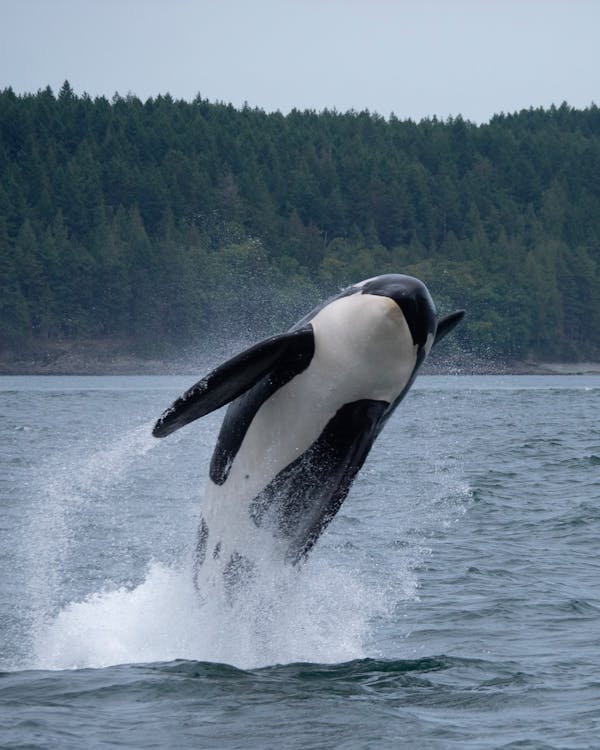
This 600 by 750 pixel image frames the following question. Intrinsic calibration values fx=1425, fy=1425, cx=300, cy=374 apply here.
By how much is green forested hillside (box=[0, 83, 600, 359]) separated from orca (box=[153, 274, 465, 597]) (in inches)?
3585

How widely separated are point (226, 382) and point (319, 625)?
3.37m

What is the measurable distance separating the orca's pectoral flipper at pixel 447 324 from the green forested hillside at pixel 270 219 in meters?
90.9

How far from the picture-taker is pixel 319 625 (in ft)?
39.5

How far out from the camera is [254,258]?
127 meters

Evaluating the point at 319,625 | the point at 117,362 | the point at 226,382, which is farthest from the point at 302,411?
the point at 117,362

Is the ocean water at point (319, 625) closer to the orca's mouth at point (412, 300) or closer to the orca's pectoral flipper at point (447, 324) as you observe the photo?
the orca's mouth at point (412, 300)

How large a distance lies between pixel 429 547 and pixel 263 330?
84.7m

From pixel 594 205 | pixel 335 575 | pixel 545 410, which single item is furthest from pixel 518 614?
pixel 594 205

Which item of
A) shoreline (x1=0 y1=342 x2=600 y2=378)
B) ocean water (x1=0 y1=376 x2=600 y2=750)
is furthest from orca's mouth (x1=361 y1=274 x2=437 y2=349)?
shoreline (x1=0 y1=342 x2=600 y2=378)

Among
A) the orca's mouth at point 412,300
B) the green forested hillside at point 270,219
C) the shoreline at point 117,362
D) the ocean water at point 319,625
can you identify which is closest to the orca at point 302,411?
the orca's mouth at point 412,300

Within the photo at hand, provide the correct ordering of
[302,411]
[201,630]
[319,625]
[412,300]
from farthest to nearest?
[319,625] → [201,630] → [302,411] → [412,300]

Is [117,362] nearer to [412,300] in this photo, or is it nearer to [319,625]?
[319,625]

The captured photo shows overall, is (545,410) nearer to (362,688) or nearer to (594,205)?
(362,688)

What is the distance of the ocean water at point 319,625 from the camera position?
934 centimetres
